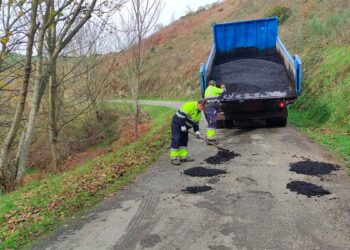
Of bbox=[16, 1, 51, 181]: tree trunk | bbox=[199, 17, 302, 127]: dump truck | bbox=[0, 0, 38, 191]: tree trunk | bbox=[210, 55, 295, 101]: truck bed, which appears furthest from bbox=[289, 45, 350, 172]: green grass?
bbox=[0, 0, 38, 191]: tree trunk

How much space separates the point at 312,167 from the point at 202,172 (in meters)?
1.88

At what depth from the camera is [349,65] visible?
11.5 m

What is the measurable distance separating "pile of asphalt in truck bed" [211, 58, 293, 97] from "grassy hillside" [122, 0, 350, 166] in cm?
153

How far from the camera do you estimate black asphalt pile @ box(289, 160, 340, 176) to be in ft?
20.3

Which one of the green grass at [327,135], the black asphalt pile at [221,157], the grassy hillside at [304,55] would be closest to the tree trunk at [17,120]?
the black asphalt pile at [221,157]

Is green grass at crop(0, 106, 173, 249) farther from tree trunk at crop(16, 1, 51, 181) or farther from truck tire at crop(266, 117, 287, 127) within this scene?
truck tire at crop(266, 117, 287, 127)

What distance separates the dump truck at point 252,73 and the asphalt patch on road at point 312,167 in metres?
2.93

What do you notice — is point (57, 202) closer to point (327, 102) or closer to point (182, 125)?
point (182, 125)

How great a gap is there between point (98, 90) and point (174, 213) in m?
13.7

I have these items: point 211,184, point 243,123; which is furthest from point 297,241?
point 243,123

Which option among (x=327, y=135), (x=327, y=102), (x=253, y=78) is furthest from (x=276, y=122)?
(x=327, y=102)

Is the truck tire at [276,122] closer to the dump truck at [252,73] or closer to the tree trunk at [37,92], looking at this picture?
the dump truck at [252,73]

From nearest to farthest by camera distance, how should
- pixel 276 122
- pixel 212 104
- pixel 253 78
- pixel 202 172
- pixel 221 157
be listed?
pixel 202 172 → pixel 221 157 → pixel 212 104 → pixel 276 122 → pixel 253 78

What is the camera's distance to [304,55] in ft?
53.8
